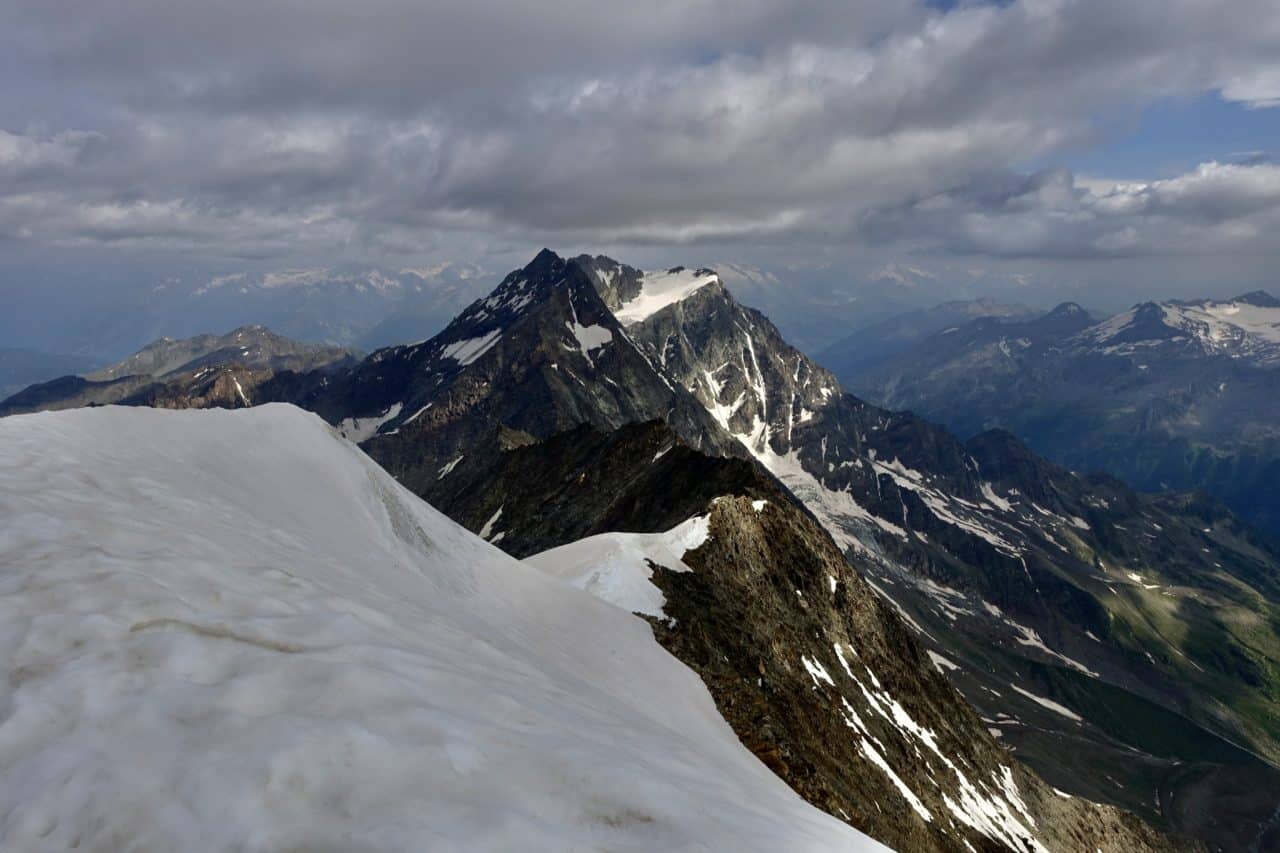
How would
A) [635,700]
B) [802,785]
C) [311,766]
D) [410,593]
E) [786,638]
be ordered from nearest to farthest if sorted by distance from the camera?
[311,766] < [410,593] < [635,700] < [802,785] < [786,638]

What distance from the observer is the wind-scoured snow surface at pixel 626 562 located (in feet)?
126

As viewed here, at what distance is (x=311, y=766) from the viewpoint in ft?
21.4

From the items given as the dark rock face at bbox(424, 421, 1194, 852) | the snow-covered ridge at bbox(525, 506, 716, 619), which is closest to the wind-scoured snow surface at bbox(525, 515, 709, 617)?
the snow-covered ridge at bbox(525, 506, 716, 619)

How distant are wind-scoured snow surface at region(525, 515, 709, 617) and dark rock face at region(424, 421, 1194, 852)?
3.54ft

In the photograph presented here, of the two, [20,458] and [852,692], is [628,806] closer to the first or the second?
[20,458]

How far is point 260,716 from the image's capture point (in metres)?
7.15

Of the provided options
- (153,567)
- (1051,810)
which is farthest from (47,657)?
(1051,810)

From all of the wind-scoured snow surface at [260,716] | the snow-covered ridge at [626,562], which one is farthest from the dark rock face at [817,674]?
the wind-scoured snow surface at [260,716]

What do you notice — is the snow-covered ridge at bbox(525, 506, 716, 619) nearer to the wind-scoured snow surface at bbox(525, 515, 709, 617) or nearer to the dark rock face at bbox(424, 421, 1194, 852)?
the wind-scoured snow surface at bbox(525, 515, 709, 617)

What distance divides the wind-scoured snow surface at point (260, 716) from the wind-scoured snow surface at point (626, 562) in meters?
23.2

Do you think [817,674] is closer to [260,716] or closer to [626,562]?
[626,562]

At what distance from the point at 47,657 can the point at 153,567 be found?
→ 8.84ft

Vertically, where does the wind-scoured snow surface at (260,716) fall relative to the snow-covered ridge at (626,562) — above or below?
above

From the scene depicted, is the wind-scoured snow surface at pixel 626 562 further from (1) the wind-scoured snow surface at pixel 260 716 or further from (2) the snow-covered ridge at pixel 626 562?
(1) the wind-scoured snow surface at pixel 260 716
